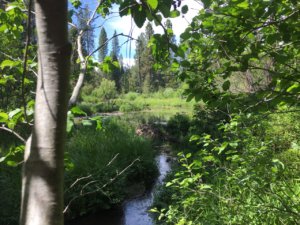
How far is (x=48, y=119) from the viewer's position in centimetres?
69

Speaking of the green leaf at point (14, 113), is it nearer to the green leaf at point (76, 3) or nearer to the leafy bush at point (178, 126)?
the green leaf at point (76, 3)

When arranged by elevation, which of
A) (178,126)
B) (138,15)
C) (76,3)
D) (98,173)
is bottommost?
(178,126)

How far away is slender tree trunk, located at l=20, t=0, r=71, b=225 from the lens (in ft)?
2.22

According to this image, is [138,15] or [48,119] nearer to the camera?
[48,119]

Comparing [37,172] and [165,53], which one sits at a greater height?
[165,53]

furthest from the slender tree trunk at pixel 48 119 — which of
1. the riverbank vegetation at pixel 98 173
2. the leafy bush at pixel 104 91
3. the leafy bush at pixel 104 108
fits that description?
the leafy bush at pixel 104 91

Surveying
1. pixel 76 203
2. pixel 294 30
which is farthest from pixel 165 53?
pixel 76 203

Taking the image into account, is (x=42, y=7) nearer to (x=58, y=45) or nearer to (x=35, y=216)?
(x=58, y=45)

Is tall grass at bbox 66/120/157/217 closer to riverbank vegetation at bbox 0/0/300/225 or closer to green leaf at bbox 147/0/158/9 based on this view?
riverbank vegetation at bbox 0/0/300/225

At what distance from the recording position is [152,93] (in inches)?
1828

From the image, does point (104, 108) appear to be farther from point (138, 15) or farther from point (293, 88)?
point (138, 15)

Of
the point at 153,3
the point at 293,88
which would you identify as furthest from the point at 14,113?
the point at 293,88

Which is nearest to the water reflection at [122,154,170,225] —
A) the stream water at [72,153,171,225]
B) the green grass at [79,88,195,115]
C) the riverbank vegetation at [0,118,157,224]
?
the stream water at [72,153,171,225]

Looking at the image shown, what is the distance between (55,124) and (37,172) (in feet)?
0.37
